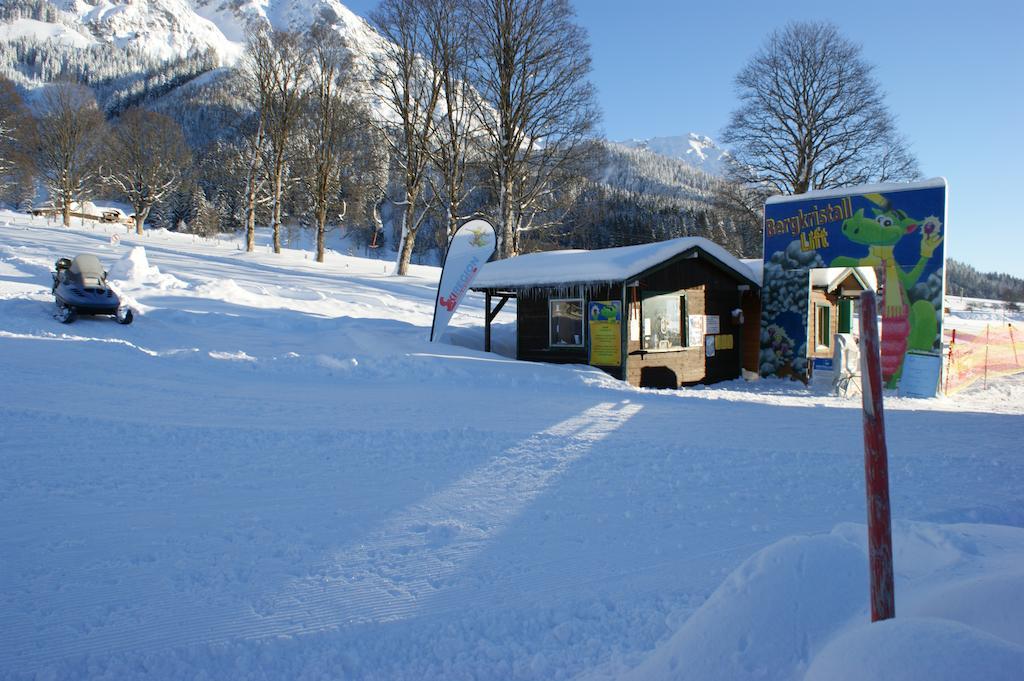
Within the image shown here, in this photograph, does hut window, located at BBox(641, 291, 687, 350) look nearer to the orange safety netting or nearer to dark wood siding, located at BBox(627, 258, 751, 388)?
dark wood siding, located at BBox(627, 258, 751, 388)

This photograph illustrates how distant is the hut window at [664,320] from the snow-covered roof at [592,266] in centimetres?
117

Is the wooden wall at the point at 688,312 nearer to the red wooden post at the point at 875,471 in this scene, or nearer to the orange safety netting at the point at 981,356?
the orange safety netting at the point at 981,356

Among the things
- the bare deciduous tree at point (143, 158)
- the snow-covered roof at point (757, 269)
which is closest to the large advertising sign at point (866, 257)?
the snow-covered roof at point (757, 269)

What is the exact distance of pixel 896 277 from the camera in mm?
14242

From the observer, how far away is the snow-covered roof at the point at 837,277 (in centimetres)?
1807

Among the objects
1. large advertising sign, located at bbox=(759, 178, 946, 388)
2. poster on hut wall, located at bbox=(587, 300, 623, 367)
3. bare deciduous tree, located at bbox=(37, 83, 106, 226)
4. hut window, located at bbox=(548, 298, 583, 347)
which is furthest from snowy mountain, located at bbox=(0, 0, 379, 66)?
poster on hut wall, located at bbox=(587, 300, 623, 367)

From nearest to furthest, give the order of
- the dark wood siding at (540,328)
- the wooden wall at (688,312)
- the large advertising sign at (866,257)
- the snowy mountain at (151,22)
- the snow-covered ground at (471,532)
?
the snow-covered ground at (471,532) < the large advertising sign at (866,257) < the wooden wall at (688,312) < the dark wood siding at (540,328) < the snowy mountain at (151,22)

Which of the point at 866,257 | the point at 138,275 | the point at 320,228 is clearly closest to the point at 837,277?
the point at 866,257

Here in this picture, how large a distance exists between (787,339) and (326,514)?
14.9m

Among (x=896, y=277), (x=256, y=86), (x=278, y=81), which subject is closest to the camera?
(x=896, y=277)

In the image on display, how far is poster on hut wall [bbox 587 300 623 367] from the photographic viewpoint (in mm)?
14117

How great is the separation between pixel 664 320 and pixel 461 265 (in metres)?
5.45

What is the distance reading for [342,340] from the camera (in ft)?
46.4

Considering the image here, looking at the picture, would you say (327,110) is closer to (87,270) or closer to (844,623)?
(87,270)
